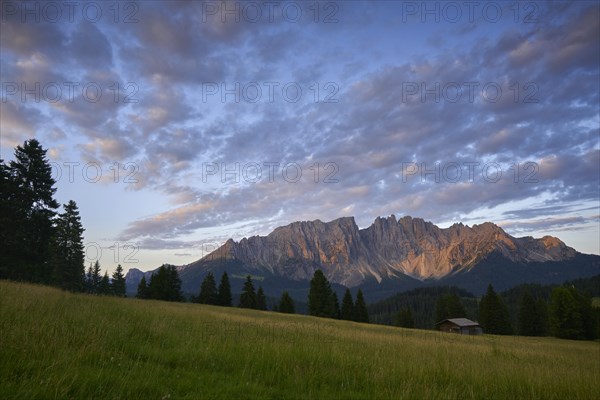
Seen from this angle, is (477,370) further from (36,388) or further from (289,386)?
(36,388)

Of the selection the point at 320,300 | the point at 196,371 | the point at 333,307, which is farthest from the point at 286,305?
the point at 196,371

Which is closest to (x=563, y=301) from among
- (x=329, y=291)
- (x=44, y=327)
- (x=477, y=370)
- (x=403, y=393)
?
(x=329, y=291)

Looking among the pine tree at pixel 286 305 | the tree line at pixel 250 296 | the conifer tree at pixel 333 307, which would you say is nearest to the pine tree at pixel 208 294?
the tree line at pixel 250 296

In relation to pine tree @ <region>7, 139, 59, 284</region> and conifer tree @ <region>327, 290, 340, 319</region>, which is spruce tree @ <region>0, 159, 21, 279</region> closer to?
pine tree @ <region>7, 139, 59, 284</region>

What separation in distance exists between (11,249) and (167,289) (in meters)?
37.8

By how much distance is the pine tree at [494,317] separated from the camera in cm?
7169

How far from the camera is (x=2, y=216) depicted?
2933 cm

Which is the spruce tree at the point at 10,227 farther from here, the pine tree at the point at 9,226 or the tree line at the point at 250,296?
the tree line at the point at 250,296

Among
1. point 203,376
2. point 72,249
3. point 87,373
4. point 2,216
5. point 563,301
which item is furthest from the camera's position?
point 563,301

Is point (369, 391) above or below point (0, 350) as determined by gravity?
below

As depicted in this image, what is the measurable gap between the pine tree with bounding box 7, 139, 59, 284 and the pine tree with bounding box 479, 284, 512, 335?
253 ft

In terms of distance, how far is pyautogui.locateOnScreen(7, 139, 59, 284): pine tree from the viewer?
30594 mm

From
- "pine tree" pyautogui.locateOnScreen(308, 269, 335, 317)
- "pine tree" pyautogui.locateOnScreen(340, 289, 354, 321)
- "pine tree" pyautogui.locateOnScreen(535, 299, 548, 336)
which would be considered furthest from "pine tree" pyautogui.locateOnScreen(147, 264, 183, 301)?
"pine tree" pyautogui.locateOnScreen(535, 299, 548, 336)

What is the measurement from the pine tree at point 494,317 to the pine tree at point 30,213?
7699 cm
